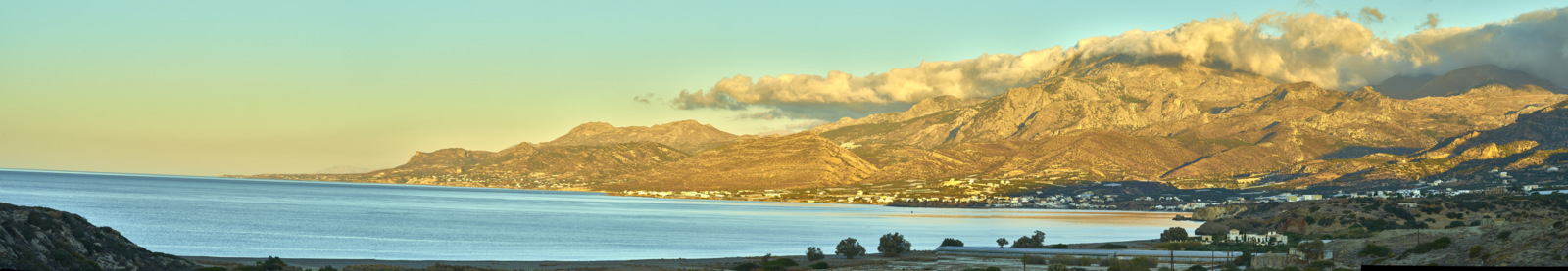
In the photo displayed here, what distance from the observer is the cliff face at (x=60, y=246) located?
3772cm

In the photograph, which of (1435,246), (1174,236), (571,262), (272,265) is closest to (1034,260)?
(1435,246)

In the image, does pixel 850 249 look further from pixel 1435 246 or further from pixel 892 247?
pixel 1435 246

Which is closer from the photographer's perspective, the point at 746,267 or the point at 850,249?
the point at 746,267

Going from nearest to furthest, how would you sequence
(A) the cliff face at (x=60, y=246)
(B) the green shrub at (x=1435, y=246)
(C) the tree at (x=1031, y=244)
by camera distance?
(A) the cliff face at (x=60, y=246)
(B) the green shrub at (x=1435, y=246)
(C) the tree at (x=1031, y=244)

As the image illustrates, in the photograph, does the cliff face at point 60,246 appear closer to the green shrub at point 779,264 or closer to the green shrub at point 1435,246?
→ the green shrub at point 779,264

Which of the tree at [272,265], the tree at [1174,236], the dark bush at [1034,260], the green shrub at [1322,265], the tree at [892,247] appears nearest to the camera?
the green shrub at [1322,265]

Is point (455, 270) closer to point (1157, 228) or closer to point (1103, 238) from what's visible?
point (1103, 238)

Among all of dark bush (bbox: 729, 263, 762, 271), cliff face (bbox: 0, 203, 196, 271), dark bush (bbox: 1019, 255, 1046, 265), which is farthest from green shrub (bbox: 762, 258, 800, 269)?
cliff face (bbox: 0, 203, 196, 271)

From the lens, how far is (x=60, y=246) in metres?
40.2

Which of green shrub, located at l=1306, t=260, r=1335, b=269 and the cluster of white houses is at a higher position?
the cluster of white houses

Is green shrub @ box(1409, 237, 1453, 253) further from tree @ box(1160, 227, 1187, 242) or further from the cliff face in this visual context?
the cliff face

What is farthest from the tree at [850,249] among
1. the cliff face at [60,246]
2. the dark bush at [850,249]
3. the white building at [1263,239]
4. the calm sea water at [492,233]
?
the cliff face at [60,246]

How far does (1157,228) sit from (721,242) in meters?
60.3

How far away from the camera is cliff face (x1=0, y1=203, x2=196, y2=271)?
3772 centimetres
